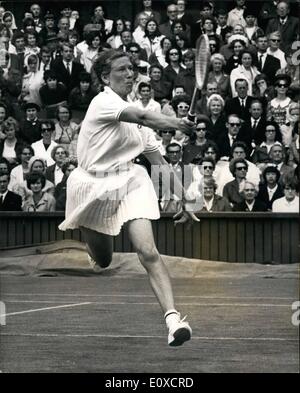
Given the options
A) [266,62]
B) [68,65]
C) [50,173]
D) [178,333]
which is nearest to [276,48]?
[266,62]

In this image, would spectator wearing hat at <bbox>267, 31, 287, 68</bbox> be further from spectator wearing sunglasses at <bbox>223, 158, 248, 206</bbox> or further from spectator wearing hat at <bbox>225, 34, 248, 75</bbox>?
spectator wearing sunglasses at <bbox>223, 158, 248, 206</bbox>

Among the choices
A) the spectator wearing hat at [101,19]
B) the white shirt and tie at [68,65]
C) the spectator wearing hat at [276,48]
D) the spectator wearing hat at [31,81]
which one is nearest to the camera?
the spectator wearing hat at [276,48]

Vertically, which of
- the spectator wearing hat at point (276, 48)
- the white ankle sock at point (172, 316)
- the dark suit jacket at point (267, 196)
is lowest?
the white ankle sock at point (172, 316)

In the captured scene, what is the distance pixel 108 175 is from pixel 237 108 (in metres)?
6.67

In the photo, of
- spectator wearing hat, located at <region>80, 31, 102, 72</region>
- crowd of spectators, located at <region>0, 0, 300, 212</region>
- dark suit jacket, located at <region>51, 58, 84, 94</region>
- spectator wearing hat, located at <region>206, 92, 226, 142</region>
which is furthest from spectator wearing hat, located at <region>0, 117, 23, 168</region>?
spectator wearing hat, located at <region>206, 92, 226, 142</region>

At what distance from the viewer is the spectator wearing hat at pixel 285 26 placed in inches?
516

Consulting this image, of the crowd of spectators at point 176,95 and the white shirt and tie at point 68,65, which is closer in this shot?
the crowd of spectators at point 176,95

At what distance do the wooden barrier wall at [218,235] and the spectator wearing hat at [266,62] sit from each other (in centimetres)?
181

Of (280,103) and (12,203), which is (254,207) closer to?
(280,103)

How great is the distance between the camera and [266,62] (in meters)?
13.0

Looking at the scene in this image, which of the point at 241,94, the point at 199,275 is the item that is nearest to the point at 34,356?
the point at 199,275

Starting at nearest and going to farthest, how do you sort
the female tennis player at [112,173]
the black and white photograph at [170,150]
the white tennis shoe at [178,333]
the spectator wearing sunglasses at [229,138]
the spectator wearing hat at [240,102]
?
the white tennis shoe at [178,333]
the female tennis player at [112,173]
the black and white photograph at [170,150]
the spectator wearing sunglasses at [229,138]
the spectator wearing hat at [240,102]

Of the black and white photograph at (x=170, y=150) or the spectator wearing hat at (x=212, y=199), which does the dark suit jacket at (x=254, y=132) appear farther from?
the spectator wearing hat at (x=212, y=199)

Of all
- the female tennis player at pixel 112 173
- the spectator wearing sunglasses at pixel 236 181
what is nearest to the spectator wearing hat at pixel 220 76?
the spectator wearing sunglasses at pixel 236 181
